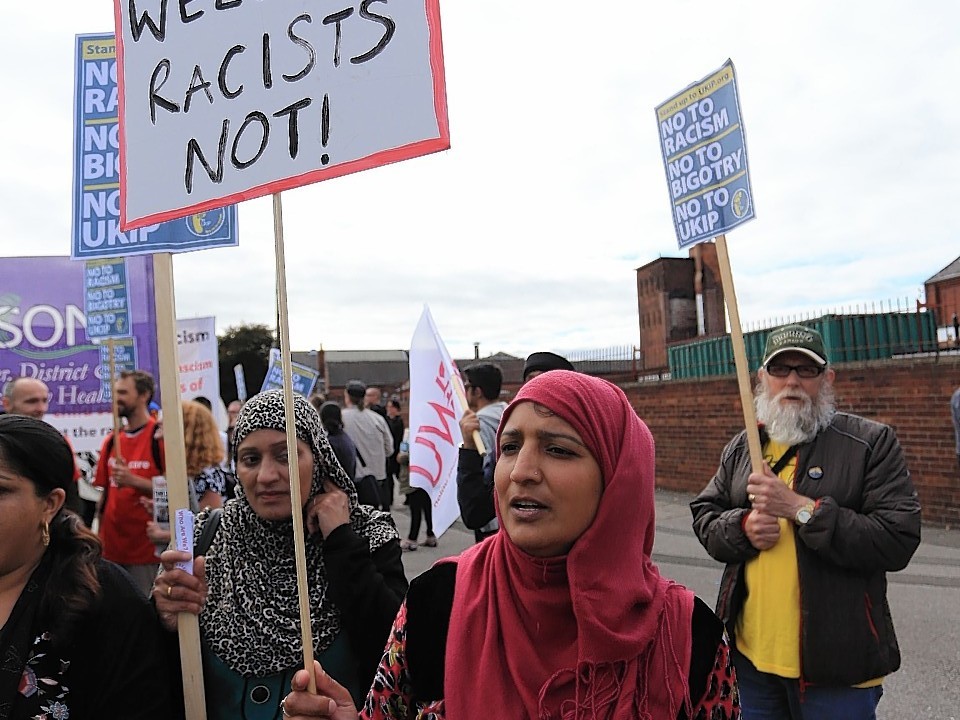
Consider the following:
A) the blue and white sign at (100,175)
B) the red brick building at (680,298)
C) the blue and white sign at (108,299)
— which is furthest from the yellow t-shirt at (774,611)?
the red brick building at (680,298)

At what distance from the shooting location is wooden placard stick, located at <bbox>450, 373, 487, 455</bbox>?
13.2 feet

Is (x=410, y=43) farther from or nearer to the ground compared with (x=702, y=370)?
farther from the ground

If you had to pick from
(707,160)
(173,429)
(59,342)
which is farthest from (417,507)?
(173,429)

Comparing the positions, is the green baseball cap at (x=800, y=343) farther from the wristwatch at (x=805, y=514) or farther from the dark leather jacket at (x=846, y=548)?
the wristwatch at (x=805, y=514)

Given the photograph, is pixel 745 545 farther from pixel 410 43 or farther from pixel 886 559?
pixel 410 43

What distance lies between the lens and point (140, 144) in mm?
1951

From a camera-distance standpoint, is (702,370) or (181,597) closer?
(181,597)

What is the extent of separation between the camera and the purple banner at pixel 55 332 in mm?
7645

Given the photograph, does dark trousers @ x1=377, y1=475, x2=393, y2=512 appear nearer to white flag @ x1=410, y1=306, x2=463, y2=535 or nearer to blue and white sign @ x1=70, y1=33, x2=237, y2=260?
white flag @ x1=410, y1=306, x2=463, y2=535

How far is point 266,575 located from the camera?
2.06 metres

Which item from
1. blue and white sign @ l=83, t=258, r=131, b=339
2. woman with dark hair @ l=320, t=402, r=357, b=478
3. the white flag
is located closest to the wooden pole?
the white flag

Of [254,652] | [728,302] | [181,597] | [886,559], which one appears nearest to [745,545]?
[886,559]

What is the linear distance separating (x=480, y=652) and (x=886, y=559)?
1.68 metres

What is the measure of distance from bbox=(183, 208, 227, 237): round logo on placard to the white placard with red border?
1.22 ft
